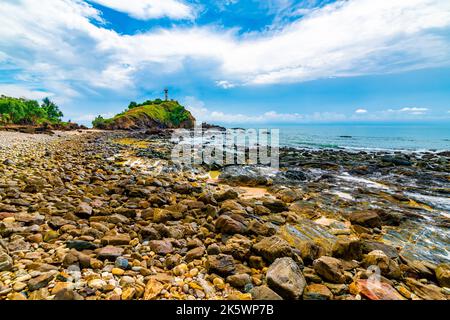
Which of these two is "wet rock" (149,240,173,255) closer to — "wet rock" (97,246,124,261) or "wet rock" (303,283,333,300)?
"wet rock" (97,246,124,261)

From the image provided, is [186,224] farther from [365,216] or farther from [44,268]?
[365,216]

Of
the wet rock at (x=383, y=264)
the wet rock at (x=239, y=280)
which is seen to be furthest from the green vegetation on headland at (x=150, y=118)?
the wet rock at (x=383, y=264)

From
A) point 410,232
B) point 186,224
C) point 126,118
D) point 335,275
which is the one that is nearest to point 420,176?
point 410,232

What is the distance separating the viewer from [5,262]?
3564 millimetres

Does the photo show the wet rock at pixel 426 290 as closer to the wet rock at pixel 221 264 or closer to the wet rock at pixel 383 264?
the wet rock at pixel 383 264

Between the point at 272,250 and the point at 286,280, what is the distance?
96cm

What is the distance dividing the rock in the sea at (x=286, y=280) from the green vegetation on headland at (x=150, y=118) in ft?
299

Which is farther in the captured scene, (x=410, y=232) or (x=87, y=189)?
(x=87, y=189)

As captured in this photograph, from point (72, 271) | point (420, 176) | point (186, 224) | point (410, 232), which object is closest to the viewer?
point (72, 271)

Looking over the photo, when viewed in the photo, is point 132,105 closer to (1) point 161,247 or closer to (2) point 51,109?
(2) point 51,109

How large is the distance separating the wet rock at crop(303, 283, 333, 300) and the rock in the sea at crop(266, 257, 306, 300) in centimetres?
13
